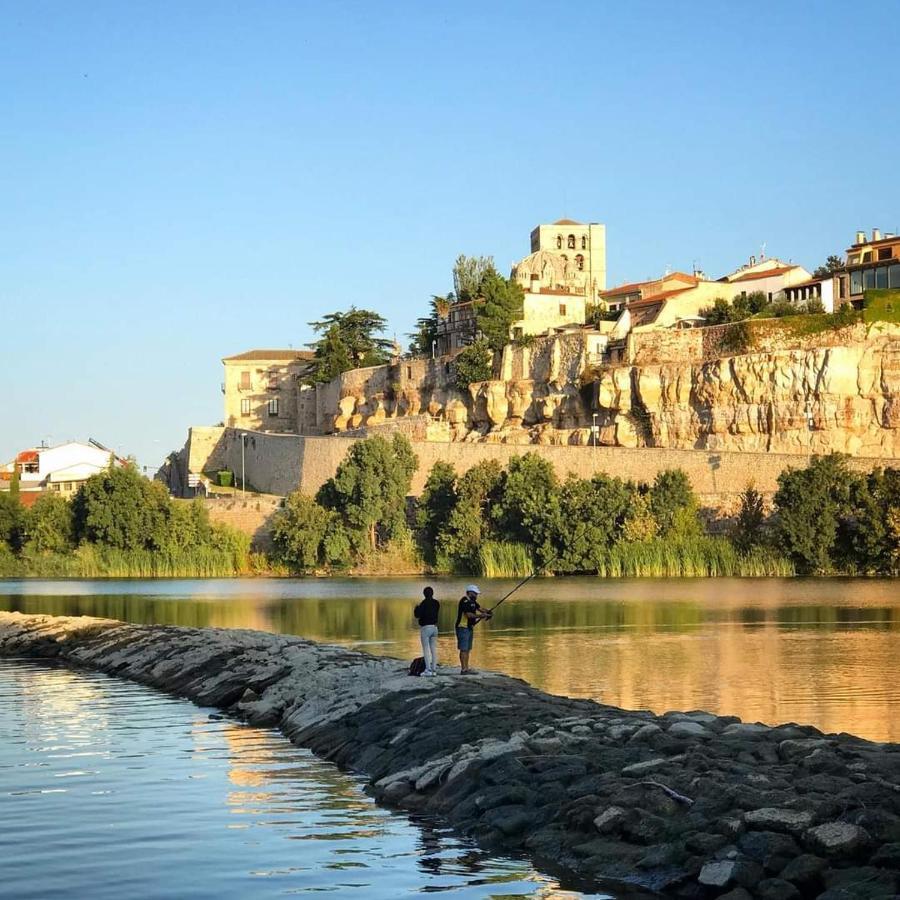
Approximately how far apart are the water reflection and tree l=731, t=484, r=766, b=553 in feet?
15.6

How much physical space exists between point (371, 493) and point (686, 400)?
16.5 meters

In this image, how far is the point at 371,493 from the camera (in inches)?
2119

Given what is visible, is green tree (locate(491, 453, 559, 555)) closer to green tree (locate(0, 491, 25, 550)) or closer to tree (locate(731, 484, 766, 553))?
tree (locate(731, 484, 766, 553))

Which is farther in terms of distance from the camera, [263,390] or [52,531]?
[263,390]

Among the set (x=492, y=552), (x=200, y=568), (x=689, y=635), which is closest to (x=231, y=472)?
(x=200, y=568)

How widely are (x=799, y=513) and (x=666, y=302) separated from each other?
83.4 ft

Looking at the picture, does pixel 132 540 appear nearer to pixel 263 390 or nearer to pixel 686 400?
pixel 686 400

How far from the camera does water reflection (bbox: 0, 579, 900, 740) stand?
17953 millimetres

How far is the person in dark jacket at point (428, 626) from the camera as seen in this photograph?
50.4 ft

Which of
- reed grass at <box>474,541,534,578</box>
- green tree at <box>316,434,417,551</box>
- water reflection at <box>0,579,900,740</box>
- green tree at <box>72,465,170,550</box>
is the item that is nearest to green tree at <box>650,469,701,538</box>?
reed grass at <box>474,541,534,578</box>

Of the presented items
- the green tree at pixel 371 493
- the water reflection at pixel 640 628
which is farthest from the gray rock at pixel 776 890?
the green tree at pixel 371 493

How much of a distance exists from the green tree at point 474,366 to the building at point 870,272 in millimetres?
16951

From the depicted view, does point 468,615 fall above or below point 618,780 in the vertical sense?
above

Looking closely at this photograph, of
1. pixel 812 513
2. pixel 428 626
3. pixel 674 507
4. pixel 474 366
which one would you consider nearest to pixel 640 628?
pixel 428 626
